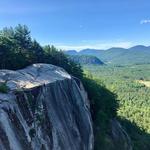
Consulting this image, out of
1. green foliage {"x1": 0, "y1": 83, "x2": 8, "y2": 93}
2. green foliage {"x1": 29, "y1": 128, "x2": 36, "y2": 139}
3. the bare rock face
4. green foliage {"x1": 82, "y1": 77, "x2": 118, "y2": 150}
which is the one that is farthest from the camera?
green foliage {"x1": 82, "y1": 77, "x2": 118, "y2": 150}

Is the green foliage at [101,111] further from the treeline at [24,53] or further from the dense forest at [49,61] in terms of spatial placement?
the treeline at [24,53]

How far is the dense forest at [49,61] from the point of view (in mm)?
55844

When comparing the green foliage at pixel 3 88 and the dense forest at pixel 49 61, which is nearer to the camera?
the green foliage at pixel 3 88

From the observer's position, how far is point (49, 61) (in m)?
67.1

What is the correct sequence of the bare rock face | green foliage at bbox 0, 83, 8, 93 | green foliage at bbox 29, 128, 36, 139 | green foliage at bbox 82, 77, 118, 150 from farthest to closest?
green foliage at bbox 82, 77, 118, 150 → green foliage at bbox 0, 83, 8, 93 → green foliage at bbox 29, 128, 36, 139 → the bare rock face

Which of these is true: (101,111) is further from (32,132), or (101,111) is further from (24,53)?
(32,132)

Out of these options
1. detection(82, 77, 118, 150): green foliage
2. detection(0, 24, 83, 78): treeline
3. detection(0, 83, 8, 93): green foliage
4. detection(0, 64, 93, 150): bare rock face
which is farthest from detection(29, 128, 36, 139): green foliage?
detection(0, 24, 83, 78): treeline

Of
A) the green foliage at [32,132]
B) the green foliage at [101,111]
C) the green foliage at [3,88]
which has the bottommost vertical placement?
the green foliage at [101,111]

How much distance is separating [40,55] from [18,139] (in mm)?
37773

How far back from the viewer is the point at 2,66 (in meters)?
55.5

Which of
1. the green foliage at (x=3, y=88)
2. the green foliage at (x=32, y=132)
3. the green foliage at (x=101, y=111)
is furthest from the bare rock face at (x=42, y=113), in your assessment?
the green foliage at (x=101, y=111)

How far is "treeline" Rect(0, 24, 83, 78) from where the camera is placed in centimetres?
5603

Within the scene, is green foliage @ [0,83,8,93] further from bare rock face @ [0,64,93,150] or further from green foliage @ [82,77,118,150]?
green foliage @ [82,77,118,150]

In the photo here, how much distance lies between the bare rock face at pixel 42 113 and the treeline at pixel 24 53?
31.4 ft
